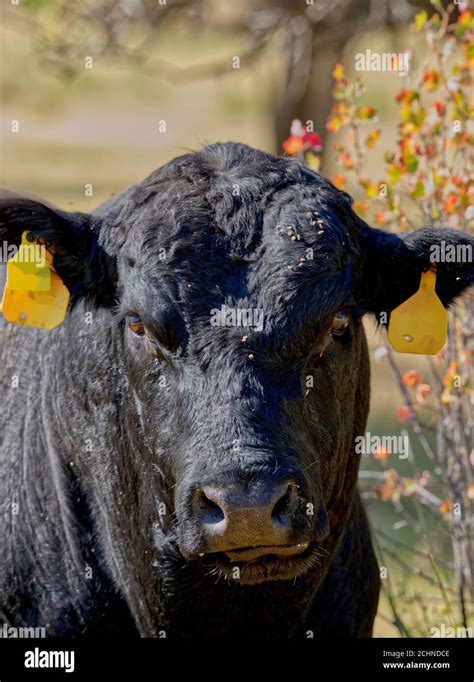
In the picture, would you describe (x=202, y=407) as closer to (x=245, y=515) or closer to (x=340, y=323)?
(x=245, y=515)

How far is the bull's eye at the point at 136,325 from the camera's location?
4.46 m

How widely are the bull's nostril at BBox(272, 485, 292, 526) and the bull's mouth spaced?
11cm

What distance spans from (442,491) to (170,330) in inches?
168

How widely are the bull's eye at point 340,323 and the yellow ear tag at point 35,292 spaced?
3.48 ft

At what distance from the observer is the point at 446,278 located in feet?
16.0

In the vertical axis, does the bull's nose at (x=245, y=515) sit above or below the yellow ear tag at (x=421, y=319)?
below

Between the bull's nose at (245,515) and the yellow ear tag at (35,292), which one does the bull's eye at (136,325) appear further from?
the bull's nose at (245,515)

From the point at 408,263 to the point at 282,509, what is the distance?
4.61ft

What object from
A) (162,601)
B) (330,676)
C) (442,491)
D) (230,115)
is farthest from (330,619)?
(230,115)

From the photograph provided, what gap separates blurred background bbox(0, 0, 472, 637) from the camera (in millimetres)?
8297

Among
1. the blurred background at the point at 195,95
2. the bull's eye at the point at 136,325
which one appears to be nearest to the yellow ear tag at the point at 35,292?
the bull's eye at the point at 136,325

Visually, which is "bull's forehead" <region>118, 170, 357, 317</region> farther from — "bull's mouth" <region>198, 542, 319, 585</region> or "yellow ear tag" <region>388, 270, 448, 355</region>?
"bull's mouth" <region>198, 542, 319, 585</region>

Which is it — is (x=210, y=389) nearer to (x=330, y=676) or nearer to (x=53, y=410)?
(x=53, y=410)

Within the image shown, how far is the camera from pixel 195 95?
2895 centimetres
